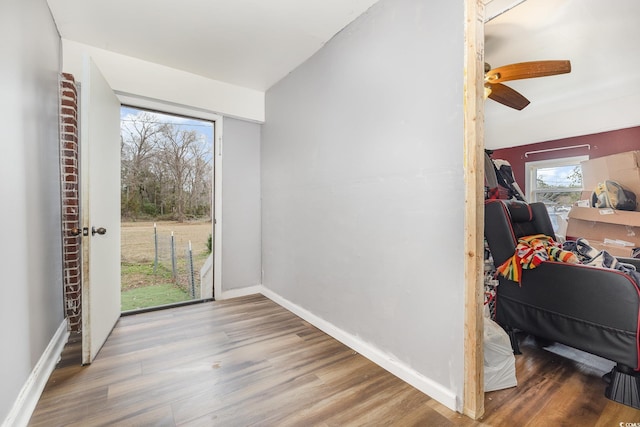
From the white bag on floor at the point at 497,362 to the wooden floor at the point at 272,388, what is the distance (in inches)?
1.9

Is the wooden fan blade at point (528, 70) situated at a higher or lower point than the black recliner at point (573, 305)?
higher

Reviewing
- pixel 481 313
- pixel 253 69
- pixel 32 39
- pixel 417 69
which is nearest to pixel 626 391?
pixel 481 313

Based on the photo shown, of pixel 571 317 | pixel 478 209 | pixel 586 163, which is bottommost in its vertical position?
pixel 571 317

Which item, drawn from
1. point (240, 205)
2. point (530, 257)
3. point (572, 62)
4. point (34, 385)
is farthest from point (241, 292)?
point (572, 62)

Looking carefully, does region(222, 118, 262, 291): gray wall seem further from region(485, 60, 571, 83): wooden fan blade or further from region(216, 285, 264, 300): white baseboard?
region(485, 60, 571, 83): wooden fan blade

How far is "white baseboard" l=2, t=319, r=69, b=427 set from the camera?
131 centimetres

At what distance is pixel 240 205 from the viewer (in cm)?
342

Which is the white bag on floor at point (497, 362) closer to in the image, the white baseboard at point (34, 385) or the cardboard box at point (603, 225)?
the white baseboard at point (34, 385)

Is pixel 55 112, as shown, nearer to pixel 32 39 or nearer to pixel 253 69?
pixel 32 39

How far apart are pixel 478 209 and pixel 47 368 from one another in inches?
108

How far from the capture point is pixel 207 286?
3.57 meters

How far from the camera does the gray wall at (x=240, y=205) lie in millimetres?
3318

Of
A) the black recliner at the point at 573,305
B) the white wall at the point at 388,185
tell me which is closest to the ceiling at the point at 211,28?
the white wall at the point at 388,185

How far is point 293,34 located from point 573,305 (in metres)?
2.79
